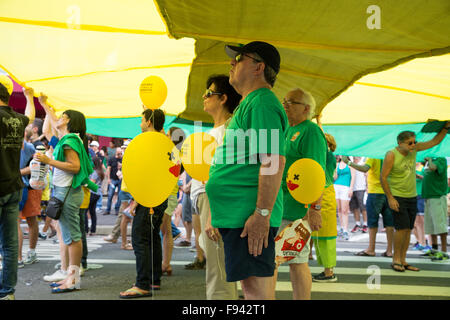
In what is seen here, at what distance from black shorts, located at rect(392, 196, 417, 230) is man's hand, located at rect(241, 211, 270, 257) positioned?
15.8ft

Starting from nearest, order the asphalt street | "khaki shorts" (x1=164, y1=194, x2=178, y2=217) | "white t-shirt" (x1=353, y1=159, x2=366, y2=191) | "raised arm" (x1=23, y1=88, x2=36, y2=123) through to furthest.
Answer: "raised arm" (x1=23, y1=88, x2=36, y2=123), the asphalt street, "khaki shorts" (x1=164, y1=194, x2=178, y2=217), "white t-shirt" (x1=353, y1=159, x2=366, y2=191)

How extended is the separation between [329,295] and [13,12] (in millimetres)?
4411

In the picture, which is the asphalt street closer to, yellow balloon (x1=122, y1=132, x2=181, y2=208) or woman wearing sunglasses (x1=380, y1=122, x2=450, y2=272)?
woman wearing sunglasses (x1=380, y1=122, x2=450, y2=272)

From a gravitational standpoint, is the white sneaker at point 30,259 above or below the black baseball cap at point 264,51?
below

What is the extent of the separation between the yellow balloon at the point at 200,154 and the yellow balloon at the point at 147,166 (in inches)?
8.6

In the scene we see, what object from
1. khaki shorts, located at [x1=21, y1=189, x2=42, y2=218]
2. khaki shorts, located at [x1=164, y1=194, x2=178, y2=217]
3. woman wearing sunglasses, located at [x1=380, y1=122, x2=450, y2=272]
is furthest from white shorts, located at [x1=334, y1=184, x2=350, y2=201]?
khaki shorts, located at [x1=21, y1=189, x2=42, y2=218]

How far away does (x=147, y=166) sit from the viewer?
3.47 metres

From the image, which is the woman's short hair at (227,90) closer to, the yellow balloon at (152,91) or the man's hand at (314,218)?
the yellow balloon at (152,91)

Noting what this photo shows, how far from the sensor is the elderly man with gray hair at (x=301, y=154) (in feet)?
11.3

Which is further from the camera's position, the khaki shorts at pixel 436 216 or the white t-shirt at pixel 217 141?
the khaki shorts at pixel 436 216

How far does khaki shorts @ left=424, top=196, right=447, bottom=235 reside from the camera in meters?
7.76

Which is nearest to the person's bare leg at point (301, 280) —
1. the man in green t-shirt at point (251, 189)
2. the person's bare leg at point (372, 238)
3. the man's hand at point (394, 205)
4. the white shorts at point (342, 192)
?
the man in green t-shirt at point (251, 189)
